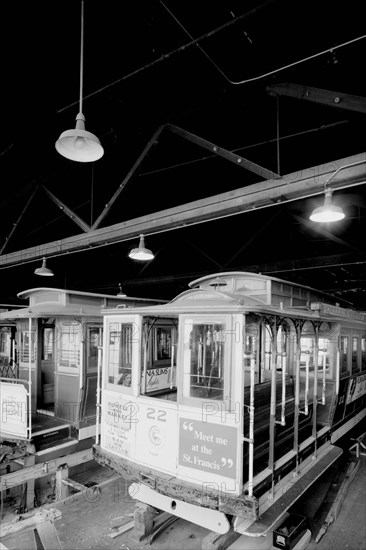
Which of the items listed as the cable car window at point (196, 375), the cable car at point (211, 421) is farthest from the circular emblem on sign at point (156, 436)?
the cable car window at point (196, 375)

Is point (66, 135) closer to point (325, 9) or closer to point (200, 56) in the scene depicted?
point (200, 56)

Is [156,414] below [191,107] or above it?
below

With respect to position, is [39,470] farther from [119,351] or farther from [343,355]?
[343,355]

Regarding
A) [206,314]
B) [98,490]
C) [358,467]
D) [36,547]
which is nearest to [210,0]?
[206,314]

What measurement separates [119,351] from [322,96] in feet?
15.6

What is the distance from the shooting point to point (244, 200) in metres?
4.99

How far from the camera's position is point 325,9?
3.35m

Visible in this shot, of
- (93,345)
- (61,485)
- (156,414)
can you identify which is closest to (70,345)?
(93,345)

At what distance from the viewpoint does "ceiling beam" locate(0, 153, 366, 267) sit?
13.4 ft

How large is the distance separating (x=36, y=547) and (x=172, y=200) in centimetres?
739

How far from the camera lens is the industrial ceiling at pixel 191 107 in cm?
360

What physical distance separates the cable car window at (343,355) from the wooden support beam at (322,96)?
5.97m

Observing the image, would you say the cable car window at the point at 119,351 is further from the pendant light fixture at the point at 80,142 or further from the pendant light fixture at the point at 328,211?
the pendant light fixture at the point at 328,211

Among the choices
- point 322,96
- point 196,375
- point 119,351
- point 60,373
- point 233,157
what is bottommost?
point 60,373
